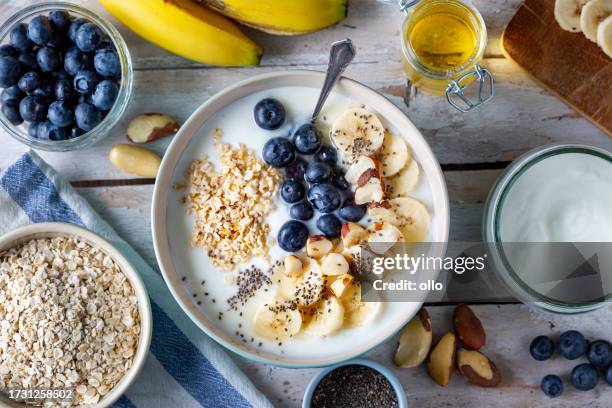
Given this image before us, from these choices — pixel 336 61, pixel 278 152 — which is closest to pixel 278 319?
pixel 278 152

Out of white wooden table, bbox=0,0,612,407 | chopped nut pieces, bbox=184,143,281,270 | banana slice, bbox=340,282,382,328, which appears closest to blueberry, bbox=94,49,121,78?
white wooden table, bbox=0,0,612,407

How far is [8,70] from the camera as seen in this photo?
1151 millimetres

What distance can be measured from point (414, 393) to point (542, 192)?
0.45 m

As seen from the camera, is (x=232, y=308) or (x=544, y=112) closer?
(x=232, y=308)

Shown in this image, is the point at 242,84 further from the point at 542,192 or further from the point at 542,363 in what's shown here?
the point at 542,363

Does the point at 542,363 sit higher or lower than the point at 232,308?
lower

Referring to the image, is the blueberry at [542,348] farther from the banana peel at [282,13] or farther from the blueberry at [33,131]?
the blueberry at [33,131]

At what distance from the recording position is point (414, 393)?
4.13ft

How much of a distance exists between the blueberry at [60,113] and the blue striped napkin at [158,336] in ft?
0.41

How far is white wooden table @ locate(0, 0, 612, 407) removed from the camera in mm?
1257

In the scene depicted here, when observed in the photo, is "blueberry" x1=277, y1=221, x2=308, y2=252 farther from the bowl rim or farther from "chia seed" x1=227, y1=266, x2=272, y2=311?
the bowl rim

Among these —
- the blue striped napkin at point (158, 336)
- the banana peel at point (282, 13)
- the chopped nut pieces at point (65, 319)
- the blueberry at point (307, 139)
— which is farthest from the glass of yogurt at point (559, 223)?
the chopped nut pieces at point (65, 319)

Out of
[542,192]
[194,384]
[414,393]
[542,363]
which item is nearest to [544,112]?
[542,192]

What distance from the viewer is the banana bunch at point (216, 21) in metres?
1.17
